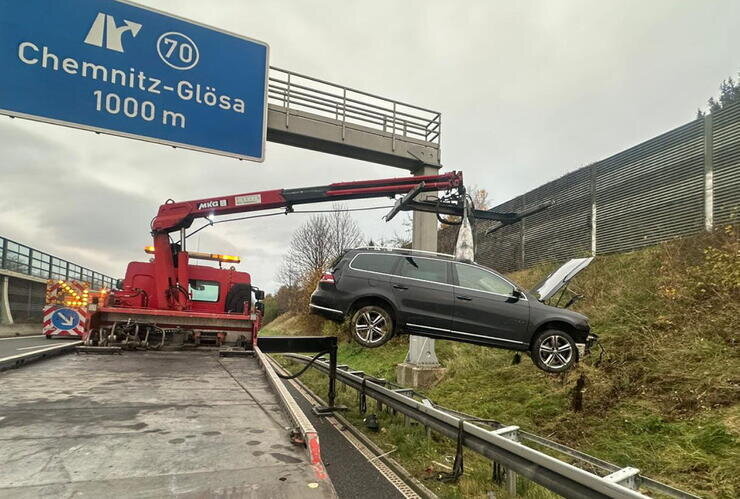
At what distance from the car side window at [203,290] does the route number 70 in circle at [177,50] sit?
6.59 metres

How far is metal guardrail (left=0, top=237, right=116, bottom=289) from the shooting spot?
21.3m

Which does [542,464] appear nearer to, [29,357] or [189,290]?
[29,357]

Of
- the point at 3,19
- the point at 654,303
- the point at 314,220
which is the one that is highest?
the point at 314,220

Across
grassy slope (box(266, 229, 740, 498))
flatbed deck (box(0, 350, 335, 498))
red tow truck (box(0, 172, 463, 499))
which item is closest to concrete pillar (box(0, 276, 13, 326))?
red tow truck (box(0, 172, 463, 499))

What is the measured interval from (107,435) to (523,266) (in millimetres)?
12565

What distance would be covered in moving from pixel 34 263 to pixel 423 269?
89.0ft

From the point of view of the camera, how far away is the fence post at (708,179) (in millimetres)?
8531

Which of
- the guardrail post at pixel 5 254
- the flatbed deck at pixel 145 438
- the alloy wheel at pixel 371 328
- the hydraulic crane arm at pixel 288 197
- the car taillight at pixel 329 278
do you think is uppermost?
the hydraulic crane arm at pixel 288 197

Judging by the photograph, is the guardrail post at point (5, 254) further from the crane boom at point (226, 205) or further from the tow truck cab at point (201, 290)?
the crane boom at point (226, 205)

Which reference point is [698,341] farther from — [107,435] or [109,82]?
[109,82]

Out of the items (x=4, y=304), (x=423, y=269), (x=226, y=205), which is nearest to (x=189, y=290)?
(x=226, y=205)

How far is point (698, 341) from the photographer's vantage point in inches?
256

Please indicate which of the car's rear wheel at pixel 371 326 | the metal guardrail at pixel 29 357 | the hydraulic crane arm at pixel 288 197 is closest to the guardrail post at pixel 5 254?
the hydraulic crane arm at pixel 288 197

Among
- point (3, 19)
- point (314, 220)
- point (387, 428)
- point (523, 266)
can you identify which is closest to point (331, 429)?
point (387, 428)
